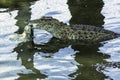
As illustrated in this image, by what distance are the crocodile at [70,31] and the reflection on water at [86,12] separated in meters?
1.06

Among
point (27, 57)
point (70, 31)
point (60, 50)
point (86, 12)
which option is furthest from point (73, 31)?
point (86, 12)

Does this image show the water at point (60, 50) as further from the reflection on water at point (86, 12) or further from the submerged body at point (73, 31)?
the submerged body at point (73, 31)

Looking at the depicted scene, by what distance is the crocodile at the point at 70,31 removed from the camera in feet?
36.2

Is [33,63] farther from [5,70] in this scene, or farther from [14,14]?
[14,14]

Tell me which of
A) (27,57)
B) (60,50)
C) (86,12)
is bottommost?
(27,57)

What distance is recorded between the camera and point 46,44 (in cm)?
1085

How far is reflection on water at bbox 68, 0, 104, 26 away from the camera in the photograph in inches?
493

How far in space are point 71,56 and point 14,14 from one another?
4.14 metres

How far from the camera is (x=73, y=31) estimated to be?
1130 centimetres

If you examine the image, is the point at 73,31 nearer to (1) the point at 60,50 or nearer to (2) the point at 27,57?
(1) the point at 60,50

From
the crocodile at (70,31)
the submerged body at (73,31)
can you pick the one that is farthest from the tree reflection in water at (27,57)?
the submerged body at (73,31)

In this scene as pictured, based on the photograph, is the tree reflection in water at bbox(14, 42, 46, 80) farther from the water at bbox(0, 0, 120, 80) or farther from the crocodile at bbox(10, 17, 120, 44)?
the crocodile at bbox(10, 17, 120, 44)

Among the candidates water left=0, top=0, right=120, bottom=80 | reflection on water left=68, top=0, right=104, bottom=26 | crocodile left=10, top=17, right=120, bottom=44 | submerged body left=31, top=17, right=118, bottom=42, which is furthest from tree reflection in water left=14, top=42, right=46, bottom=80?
reflection on water left=68, top=0, right=104, bottom=26

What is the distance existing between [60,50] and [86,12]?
333cm
